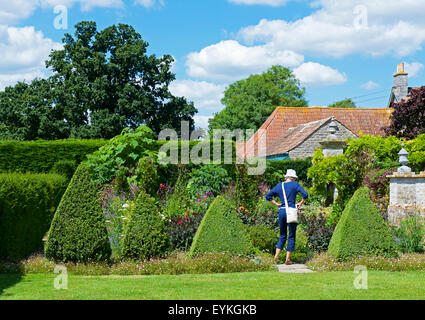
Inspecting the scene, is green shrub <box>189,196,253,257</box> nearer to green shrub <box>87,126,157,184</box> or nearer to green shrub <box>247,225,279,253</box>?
green shrub <box>247,225,279,253</box>

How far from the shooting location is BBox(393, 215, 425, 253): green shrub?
31.2 ft

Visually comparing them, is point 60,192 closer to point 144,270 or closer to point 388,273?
point 144,270

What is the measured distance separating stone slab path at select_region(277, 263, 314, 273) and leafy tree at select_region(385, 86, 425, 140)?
14.7m

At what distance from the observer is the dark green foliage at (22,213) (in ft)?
27.9

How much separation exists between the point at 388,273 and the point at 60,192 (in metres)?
7.85

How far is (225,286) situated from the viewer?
6.46 m

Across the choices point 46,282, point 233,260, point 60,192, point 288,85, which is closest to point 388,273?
point 233,260

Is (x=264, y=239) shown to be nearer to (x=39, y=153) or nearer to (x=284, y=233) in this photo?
(x=284, y=233)

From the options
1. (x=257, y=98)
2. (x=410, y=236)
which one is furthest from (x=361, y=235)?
(x=257, y=98)

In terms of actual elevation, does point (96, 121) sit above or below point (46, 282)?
above

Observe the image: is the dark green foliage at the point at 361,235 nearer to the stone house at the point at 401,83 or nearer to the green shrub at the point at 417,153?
the green shrub at the point at 417,153

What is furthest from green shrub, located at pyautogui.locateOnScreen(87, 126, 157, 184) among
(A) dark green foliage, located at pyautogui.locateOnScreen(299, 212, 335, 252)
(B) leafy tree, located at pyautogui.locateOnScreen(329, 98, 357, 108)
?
Answer: (B) leafy tree, located at pyautogui.locateOnScreen(329, 98, 357, 108)

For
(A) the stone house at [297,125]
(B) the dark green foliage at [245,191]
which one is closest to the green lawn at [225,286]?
(B) the dark green foliage at [245,191]

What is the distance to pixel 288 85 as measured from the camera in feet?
175
